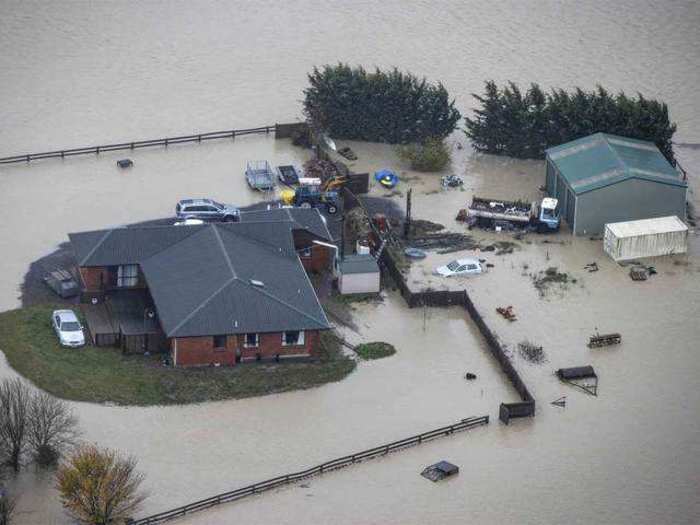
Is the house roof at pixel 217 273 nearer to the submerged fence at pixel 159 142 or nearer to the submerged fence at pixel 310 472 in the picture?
the submerged fence at pixel 310 472

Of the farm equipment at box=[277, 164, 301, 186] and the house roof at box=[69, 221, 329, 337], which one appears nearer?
the house roof at box=[69, 221, 329, 337]

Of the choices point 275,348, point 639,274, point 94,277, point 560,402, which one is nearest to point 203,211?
point 94,277

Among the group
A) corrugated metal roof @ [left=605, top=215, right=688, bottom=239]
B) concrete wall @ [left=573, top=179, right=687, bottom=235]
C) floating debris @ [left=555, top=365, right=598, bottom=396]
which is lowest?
floating debris @ [left=555, top=365, right=598, bottom=396]

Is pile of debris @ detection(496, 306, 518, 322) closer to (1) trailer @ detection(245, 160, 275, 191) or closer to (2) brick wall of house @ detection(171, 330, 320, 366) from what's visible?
(2) brick wall of house @ detection(171, 330, 320, 366)

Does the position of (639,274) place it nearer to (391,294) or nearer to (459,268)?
(459,268)

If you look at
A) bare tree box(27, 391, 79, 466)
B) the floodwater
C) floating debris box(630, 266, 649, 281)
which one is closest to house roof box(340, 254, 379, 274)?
the floodwater

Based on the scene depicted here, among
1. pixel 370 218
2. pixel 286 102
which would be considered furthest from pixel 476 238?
pixel 286 102
